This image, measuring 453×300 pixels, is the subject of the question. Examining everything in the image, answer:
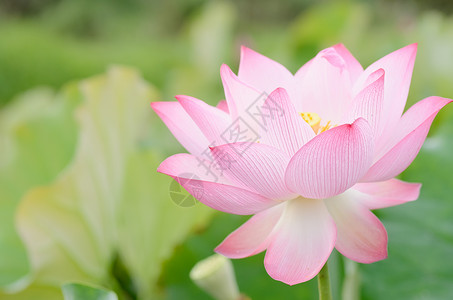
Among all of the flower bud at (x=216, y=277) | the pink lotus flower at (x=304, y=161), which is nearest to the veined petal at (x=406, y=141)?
the pink lotus flower at (x=304, y=161)

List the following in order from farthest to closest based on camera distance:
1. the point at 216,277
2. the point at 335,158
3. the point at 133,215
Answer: the point at 133,215
the point at 216,277
the point at 335,158

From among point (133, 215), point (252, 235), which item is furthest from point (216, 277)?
point (133, 215)

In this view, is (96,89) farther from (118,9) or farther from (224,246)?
(118,9)

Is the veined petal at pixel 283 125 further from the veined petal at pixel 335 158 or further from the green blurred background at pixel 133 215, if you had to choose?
the green blurred background at pixel 133 215

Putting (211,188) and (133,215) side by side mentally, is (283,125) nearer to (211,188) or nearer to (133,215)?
(211,188)

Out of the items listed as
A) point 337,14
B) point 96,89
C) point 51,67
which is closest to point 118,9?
point 51,67
